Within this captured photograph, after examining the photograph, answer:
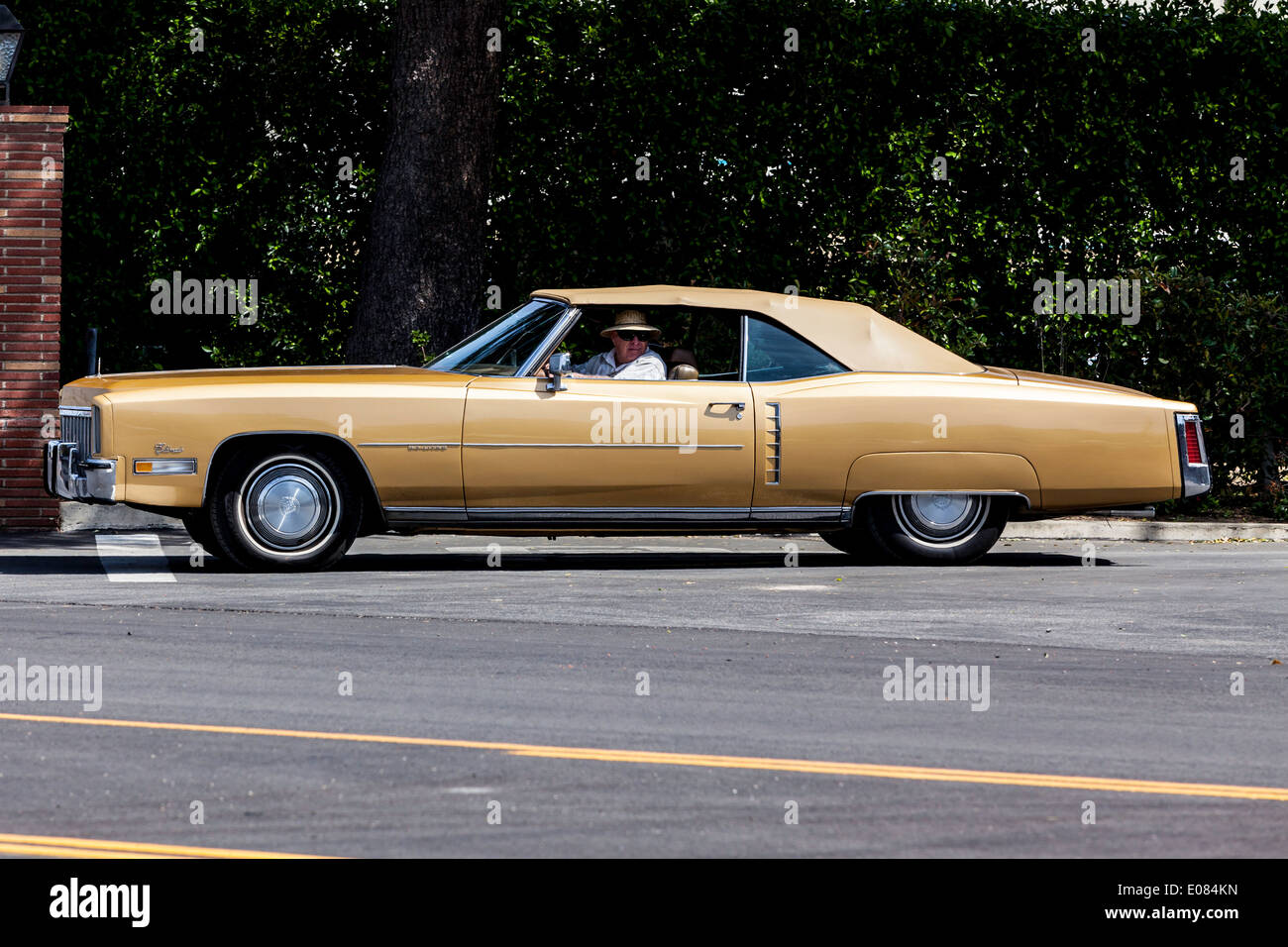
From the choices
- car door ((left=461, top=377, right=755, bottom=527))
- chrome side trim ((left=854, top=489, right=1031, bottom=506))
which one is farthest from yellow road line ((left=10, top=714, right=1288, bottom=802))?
chrome side trim ((left=854, top=489, right=1031, bottom=506))

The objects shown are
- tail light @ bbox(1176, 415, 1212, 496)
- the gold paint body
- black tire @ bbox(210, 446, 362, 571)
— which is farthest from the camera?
tail light @ bbox(1176, 415, 1212, 496)

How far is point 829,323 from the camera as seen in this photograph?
11320mm

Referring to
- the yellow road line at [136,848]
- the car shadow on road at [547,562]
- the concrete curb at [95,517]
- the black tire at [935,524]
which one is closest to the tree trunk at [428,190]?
the concrete curb at [95,517]

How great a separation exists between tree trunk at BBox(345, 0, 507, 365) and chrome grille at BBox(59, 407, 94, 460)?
3.75 metres

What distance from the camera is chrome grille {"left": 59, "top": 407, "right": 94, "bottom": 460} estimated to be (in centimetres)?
1041

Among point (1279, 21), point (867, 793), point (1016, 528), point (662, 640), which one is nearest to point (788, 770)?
point (867, 793)

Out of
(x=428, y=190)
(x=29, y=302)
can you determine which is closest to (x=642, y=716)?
(x=428, y=190)

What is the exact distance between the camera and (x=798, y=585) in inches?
406

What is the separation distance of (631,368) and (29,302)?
5326mm

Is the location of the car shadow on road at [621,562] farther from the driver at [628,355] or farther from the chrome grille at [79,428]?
the chrome grille at [79,428]

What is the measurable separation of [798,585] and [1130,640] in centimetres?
244

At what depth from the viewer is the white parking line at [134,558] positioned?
411 inches

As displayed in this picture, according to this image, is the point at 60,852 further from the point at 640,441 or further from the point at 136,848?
the point at 640,441

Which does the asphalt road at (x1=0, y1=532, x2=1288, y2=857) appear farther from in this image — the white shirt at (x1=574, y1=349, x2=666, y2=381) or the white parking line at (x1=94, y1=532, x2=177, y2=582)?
the white shirt at (x1=574, y1=349, x2=666, y2=381)
